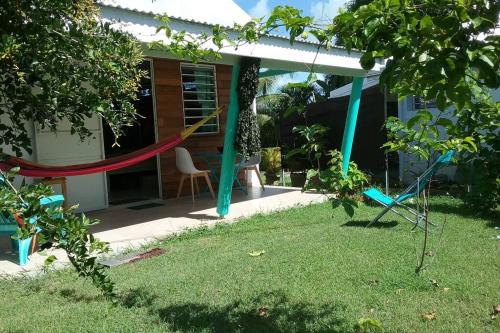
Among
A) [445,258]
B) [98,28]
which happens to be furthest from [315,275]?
[98,28]

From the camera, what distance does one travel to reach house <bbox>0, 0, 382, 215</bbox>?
5.50 m

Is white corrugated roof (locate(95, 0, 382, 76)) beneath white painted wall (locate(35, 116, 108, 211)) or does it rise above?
above

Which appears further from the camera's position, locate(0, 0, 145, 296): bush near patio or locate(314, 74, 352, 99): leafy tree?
locate(314, 74, 352, 99): leafy tree

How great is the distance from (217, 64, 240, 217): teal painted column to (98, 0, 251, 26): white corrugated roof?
28.5 inches

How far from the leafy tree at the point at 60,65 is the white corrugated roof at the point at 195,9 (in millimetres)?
2528

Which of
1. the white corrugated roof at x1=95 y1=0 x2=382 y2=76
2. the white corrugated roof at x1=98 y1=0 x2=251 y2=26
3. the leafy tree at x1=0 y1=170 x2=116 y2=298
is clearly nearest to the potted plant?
the white corrugated roof at x1=95 y1=0 x2=382 y2=76

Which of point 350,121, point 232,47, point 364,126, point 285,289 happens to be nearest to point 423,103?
point 285,289

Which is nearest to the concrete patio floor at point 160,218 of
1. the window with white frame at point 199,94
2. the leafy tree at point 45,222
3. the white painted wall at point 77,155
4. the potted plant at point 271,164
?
Result: the white painted wall at point 77,155

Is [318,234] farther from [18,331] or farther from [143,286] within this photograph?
[18,331]

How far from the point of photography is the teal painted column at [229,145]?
626 cm

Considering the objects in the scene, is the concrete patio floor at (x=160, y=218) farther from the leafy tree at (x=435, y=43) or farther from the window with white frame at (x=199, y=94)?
the leafy tree at (x=435, y=43)

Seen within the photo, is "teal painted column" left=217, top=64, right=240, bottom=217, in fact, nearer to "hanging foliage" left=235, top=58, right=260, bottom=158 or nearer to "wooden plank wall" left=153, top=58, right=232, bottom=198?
"hanging foliage" left=235, top=58, right=260, bottom=158

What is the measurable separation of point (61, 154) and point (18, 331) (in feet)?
14.6

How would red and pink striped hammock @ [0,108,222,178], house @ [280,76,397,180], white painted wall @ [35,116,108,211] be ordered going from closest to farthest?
red and pink striped hammock @ [0,108,222,178] < white painted wall @ [35,116,108,211] < house @ [280,76,397,180]
